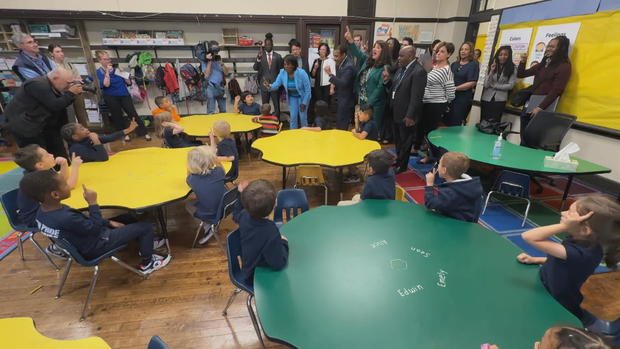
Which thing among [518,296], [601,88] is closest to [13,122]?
[518,296]

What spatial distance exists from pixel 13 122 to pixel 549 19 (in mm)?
7137

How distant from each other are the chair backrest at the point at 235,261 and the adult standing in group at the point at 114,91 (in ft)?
17.3

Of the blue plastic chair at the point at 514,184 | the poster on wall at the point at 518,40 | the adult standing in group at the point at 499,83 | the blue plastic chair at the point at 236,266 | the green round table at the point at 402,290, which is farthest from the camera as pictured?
the poster on wall at the point at 518,40

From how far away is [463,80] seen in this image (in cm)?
467

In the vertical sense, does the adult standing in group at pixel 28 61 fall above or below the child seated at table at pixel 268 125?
above

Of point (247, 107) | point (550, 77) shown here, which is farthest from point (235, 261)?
point (550, 77)

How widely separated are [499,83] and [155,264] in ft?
17.6

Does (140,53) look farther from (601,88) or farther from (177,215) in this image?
(601,88)

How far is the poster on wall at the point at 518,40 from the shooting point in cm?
476

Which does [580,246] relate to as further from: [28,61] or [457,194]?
[28,61]

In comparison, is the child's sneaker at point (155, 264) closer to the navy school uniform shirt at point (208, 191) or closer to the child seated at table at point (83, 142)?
the navy school uniform shirt at point (208, 191)

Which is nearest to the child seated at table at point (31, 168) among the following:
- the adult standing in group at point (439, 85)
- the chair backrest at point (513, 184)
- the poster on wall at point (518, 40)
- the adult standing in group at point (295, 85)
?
the adult standing in group at point (295, 85)

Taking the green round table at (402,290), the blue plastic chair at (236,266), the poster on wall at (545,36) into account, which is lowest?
the blue plastic chair at (236,266)

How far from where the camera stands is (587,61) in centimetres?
386
